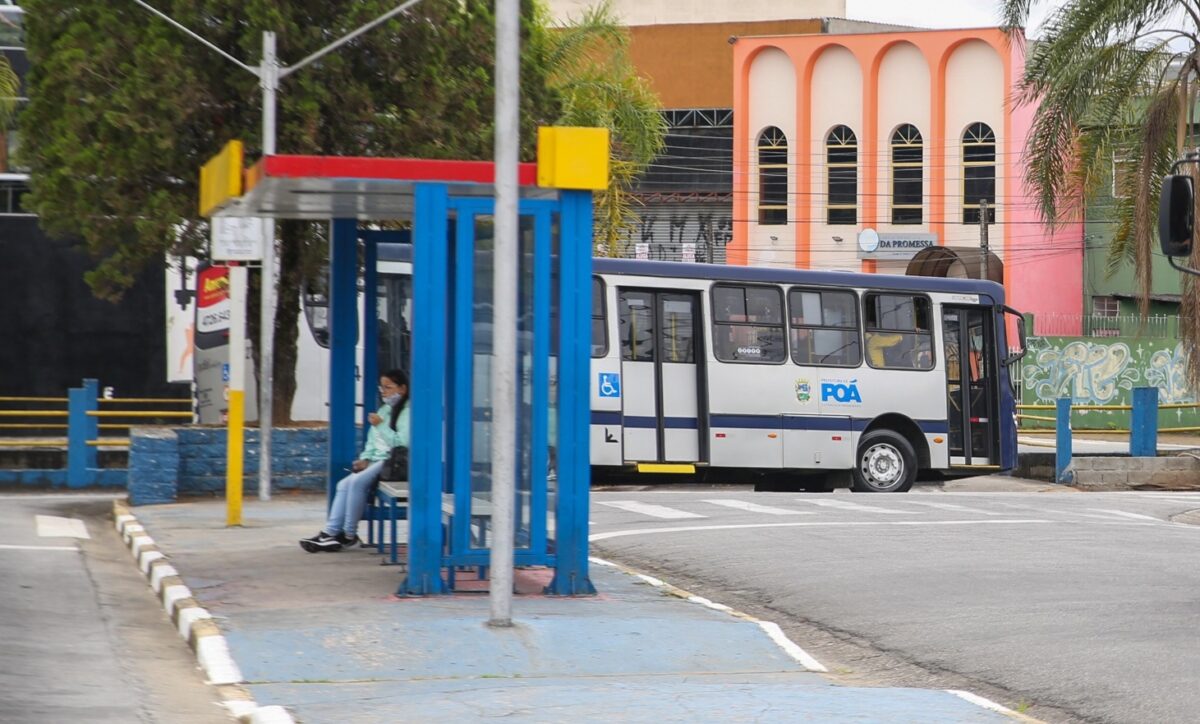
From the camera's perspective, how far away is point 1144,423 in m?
26.4

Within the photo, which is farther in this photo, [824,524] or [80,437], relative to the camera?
[80,437]

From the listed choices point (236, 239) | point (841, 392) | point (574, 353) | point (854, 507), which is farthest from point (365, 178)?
point (841, 392)

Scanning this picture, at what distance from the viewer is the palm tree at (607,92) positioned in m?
33.1

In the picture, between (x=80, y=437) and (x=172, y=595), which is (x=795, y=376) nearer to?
(x=80, y=437)

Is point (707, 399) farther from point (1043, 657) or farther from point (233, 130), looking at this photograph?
point (1043, 657)

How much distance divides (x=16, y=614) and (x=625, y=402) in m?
11.0

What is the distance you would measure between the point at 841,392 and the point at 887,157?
3164 centimetres

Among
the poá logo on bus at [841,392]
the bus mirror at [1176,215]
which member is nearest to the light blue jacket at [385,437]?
the bus mirror at [1176,215]

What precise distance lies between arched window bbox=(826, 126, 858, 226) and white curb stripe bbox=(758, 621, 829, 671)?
4380cm

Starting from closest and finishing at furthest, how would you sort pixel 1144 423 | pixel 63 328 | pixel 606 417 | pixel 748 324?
pixel 606 417 < pixel 748 324 < pixel 1144 423 < pixel 63 328

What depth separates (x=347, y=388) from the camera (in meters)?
12.2

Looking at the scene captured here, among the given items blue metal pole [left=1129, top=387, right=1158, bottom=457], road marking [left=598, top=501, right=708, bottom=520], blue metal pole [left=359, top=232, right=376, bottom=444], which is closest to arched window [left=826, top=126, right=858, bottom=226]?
blue metal pole [left=1129, top=387, right=1158, bottom=457]

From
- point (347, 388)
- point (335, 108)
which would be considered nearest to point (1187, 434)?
point (335, 108)

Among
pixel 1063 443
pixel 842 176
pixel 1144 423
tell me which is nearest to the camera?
pixel 1063 443
